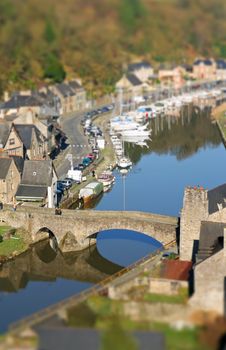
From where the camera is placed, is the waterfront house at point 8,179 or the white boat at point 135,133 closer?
the waterfront house at point 8,179

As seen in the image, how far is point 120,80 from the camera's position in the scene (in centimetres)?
14375

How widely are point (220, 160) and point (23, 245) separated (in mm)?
40992

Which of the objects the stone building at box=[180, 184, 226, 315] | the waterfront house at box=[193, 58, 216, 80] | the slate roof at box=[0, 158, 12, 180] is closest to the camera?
the stone building at box=[180, 184, 226, 315]

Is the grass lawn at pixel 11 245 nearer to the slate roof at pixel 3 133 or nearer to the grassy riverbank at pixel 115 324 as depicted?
the grassy riverbank at pixel 115 324

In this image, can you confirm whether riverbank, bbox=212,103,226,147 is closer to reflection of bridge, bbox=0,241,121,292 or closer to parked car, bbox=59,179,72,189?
parked car, bbox=59,179,72,189

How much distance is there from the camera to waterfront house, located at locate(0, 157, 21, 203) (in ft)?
181

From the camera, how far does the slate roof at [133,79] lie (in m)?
145

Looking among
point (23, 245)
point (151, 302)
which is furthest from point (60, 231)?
point (151, 302)

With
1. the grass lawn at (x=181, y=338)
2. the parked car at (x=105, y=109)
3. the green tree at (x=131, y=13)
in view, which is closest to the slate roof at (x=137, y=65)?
the green tree at (x=131, y=13)

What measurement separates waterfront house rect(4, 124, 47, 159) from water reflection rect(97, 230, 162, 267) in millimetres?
15972

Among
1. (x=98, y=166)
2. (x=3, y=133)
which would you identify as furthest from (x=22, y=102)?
(x=3, y=133)

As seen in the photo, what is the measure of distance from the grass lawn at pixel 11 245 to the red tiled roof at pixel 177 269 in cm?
1271

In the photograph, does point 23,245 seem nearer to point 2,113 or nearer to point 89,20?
point 2,113

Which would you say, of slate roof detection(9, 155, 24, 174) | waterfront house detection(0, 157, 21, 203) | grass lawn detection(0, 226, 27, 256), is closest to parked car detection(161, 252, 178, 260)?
grass lawn detection(0, 226, 27, 256)
